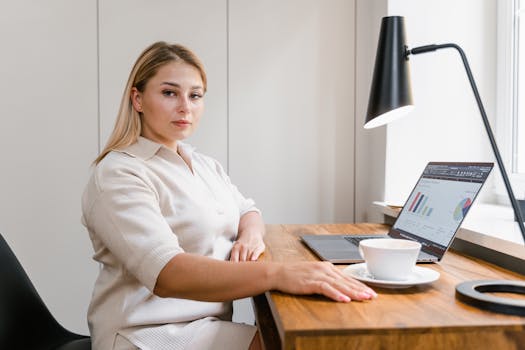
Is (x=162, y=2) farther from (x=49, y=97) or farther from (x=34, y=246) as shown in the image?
(x=34, y=246)

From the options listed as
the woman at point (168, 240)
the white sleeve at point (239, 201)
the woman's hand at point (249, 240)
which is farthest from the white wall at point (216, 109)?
the woman at point (168, 240)

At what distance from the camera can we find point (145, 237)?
43.7 inches

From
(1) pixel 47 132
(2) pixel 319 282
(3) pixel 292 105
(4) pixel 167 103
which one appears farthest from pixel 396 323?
(1) pixel 47 132

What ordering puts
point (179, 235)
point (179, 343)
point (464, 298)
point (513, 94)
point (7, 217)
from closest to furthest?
1. point (464, 298)
2. point (179, 343)
3. point (179, 235)
4. point (513, 94)
5. point (7, 217)

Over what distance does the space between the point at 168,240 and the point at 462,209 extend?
673 millimetres

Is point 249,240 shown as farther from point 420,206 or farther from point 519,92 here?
point 519,92

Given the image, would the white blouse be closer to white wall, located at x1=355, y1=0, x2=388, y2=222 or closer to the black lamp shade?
the black lamp shade

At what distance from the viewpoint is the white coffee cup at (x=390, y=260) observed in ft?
3.22

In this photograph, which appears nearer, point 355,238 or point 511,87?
point 355,238

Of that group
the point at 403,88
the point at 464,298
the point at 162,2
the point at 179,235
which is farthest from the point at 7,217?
the point at 464,298

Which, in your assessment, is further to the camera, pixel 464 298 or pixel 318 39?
pixel 318 39

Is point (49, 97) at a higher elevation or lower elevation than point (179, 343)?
higher

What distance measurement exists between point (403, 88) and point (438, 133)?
0.94 metres

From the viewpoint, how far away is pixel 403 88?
1.30 metres
